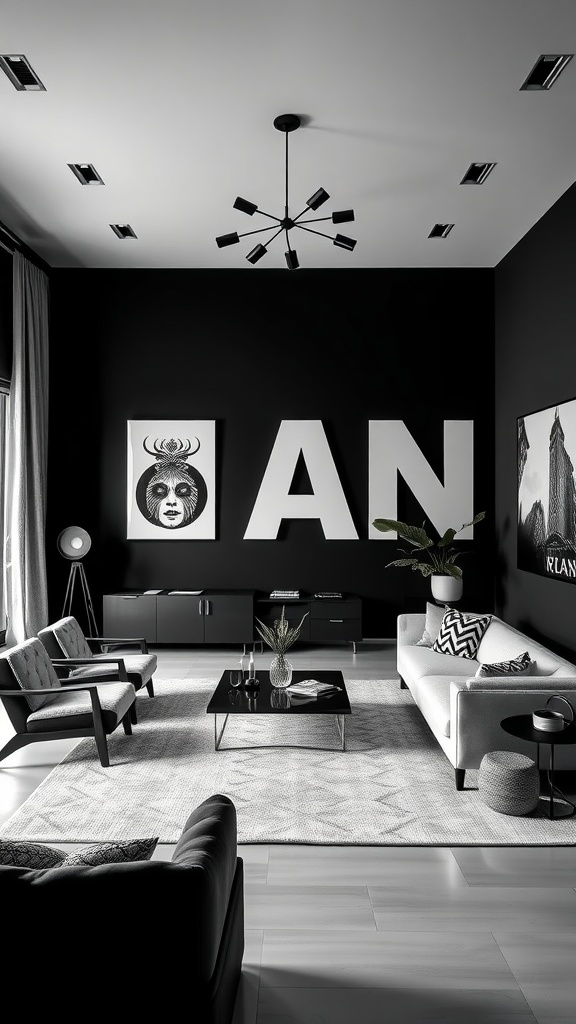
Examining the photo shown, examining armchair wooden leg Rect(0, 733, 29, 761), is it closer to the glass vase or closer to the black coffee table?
the black coffee table

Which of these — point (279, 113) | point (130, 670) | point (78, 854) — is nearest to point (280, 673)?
point (130, 670)

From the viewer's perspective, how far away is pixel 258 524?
8008 millimetres

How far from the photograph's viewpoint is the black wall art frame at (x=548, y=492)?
5625mm

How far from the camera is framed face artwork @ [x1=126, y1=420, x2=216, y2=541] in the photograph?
8000 mm

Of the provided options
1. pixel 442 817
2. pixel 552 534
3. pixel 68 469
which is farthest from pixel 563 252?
pixel 68 469

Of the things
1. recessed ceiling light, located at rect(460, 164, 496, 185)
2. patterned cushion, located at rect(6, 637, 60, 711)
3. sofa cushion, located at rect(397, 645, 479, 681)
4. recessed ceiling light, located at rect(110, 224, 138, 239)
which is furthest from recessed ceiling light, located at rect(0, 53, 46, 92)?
sofa cushion, located at rect(397, 645, 479, 681)

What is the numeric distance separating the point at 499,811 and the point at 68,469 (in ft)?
19.0

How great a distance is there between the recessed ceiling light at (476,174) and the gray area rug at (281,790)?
395 centimetres

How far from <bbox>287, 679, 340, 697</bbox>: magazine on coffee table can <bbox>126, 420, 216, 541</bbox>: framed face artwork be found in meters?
3.30

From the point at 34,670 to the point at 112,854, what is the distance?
2613 mm

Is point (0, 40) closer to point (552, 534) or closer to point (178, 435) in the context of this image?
point (178, 435)

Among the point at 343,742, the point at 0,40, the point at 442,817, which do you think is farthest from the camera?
the point at 343,742

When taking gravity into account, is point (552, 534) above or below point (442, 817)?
above

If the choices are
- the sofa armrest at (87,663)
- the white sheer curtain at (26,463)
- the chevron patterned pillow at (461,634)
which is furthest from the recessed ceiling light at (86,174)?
the chevron patterned pillow at (461,634)
